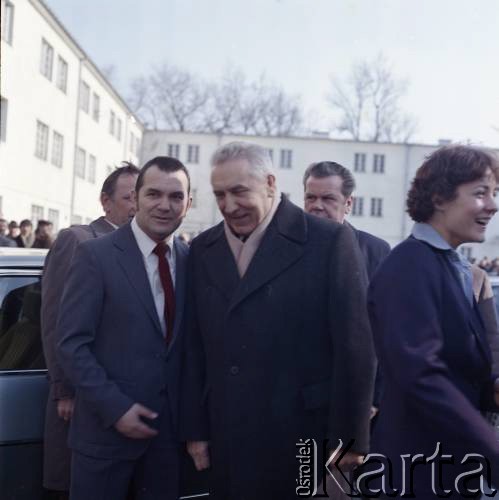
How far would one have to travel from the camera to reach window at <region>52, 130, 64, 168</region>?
1070 inches

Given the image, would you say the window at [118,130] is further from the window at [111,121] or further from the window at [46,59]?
the window at [46,59]

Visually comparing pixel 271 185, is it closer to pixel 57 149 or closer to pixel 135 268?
pixel 135 268

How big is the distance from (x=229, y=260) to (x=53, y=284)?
1.13 m

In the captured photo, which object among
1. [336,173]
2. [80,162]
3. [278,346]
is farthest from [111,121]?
[278,346]

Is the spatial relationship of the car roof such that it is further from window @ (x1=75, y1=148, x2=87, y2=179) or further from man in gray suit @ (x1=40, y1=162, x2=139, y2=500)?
window @ (x1=75, y1=148, x2=87, y2=179)

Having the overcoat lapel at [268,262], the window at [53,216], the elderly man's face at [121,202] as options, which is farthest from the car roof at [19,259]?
the window at [53,216]

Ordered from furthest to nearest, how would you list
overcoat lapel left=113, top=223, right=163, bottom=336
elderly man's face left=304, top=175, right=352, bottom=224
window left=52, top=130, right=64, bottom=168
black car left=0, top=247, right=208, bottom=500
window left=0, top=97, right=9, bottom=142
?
window left=52, top=130, right=64, bottom=168 < window left=0, top=97, right=9, bottom=142 < elderly man's face left=304, top=175, right=352, bottom=224 < black car left=0, top=247, right=208, bottom=500 < overcoat lapel left=113, top=223, right=163, bottom=336

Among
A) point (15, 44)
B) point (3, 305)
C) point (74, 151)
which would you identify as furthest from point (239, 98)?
point (3, 305)

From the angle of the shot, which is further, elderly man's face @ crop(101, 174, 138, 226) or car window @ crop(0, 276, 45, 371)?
elderly man's face @ crop(101, 174, 138, 226)

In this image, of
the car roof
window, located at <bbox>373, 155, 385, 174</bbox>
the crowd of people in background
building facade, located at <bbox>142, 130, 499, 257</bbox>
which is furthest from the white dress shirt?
window, located at <bbox>373, 155, 385, 174</bbox>

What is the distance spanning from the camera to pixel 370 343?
9.08 feet

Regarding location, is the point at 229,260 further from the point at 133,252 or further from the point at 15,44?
the point at 15,44

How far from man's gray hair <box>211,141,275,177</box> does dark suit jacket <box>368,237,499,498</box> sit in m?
0.79

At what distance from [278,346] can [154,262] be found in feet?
2.52
